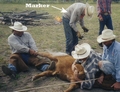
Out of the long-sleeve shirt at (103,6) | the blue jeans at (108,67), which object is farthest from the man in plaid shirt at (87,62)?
the long-sleeve shirt at (103,6)

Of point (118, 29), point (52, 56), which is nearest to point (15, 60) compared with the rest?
point (52, 56)

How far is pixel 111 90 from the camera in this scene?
5.07 metres

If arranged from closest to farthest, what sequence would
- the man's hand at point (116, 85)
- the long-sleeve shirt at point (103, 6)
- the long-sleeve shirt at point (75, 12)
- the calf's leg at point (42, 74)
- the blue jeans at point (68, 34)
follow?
1. the man's hand at point (116, 85)
2. the calf's leg at point (42, 74)
3. the long-sleeve shirt at point (75, 12)
4. the blue jeans at point (68, 34)
5. the long-sleeve shirt at point (103, 6)

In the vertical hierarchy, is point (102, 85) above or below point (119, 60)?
below

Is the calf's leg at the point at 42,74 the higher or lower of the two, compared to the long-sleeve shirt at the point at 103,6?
lower

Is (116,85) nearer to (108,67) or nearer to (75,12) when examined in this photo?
(108,67)

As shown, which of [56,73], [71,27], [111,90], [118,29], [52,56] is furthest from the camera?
[118,29]

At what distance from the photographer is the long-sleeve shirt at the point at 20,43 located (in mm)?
6027

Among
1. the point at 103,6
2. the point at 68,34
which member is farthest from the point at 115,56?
the point at 103,6

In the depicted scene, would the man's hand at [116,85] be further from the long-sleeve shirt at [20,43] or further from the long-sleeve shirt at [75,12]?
the long-sleeve shirt at [20,43]

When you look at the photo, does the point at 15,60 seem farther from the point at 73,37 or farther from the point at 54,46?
the point at 54,46

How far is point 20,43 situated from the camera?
6.18 metres

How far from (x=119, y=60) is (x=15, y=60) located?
268cm

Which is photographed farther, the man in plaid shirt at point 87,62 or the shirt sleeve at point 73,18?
the shirt sleeve at point 73,18
